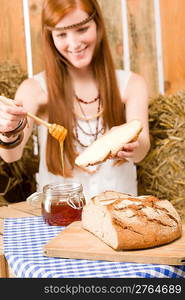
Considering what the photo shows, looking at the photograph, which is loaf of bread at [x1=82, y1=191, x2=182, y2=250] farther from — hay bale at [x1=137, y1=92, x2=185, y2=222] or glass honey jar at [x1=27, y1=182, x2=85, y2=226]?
hay bale at [x1=137, y1=92, x2=185, y2=222]

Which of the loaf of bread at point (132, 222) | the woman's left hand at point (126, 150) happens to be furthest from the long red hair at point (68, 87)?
the loaf of bread at point (132, 222)

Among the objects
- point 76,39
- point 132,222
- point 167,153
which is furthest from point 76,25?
point 132,222

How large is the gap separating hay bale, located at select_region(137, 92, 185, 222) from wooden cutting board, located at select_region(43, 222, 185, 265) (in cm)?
112

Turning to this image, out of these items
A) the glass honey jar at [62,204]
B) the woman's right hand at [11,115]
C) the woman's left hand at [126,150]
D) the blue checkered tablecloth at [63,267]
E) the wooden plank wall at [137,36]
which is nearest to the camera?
the blue checkered tablecloth at [63,267]

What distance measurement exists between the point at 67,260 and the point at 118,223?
15 cm

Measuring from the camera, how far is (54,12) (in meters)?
2.11

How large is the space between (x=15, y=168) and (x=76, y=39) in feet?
2.45

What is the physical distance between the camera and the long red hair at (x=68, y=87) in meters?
A: 2.20

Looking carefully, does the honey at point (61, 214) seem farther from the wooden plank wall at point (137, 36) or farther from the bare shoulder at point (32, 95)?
the wooden plank wall at point (137, 36)

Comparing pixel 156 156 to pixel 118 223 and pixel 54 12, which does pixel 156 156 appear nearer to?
pixel 54 12

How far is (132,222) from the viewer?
1241 mm

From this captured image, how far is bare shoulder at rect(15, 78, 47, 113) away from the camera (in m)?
2.31

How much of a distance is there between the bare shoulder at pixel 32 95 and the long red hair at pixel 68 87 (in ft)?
0.24

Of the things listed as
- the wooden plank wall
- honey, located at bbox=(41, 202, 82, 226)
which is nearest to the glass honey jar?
honey, located at bbox=(41, 202, 82, 226)
